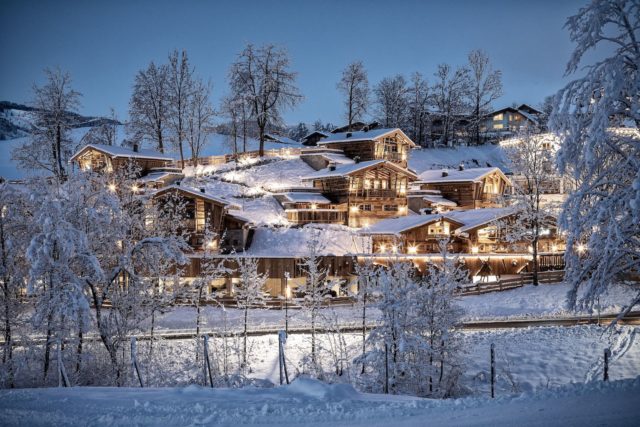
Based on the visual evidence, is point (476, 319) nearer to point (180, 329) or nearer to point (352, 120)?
point (180, 329)

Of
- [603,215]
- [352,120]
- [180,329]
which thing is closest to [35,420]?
[603,215]

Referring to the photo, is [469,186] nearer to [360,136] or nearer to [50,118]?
[360,136]

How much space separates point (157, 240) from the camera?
21.4 metres

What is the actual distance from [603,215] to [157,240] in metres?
16.4

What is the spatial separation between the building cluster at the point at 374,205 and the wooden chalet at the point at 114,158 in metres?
0.11

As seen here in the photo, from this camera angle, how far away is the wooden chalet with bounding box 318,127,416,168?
63344 millimetres

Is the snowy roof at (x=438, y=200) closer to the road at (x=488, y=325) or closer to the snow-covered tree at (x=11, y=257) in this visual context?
the road at (x=488, y=325)

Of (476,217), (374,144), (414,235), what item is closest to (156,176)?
(374,144)

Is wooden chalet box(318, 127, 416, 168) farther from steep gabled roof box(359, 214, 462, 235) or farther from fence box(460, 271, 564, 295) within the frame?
fence box(460, 271, 564, 295)

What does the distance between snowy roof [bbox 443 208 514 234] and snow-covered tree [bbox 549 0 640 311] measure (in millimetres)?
29942

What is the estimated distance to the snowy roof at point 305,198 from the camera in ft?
164

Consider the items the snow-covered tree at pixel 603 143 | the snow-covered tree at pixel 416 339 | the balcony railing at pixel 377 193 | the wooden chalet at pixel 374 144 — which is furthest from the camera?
the wooden chalet at pixel 374 144

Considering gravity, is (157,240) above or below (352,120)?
below

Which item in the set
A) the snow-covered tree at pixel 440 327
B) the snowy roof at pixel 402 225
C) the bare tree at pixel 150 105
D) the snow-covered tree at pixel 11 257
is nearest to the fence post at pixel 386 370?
the snow-covered tree at pixel 440 327
